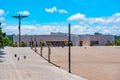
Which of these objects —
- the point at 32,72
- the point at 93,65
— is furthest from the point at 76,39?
the point at 32,72

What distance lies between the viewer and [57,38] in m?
142

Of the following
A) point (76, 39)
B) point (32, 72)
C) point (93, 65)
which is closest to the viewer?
point (32, 72)

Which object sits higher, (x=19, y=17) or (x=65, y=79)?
(x=19, y=17)

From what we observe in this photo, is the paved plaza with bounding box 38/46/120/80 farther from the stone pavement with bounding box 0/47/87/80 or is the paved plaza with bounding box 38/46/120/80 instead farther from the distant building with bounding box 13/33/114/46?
the distant building with bounding box 13/33/114/46

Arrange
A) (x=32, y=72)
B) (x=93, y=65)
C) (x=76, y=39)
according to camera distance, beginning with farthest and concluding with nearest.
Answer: (x=76, y=39) < (x=93, y=65) < (x=32, y=72)

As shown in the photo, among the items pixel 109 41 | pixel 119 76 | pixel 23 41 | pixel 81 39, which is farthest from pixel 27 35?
pixel 119 76

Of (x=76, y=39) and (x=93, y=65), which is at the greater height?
(x=76, y=39)

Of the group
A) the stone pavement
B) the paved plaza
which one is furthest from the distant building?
the stone pavement

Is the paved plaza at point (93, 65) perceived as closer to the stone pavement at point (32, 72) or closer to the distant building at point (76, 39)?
the stone pavement at point (32, 72)

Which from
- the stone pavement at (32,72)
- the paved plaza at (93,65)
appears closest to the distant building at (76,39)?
the paved plaza at (93,65)

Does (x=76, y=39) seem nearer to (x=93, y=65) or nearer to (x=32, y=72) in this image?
(x=93, y=65)

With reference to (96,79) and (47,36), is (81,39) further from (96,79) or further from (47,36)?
(96,79)

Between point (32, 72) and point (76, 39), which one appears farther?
point (76, 39)

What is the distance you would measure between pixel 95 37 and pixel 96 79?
382 ft
